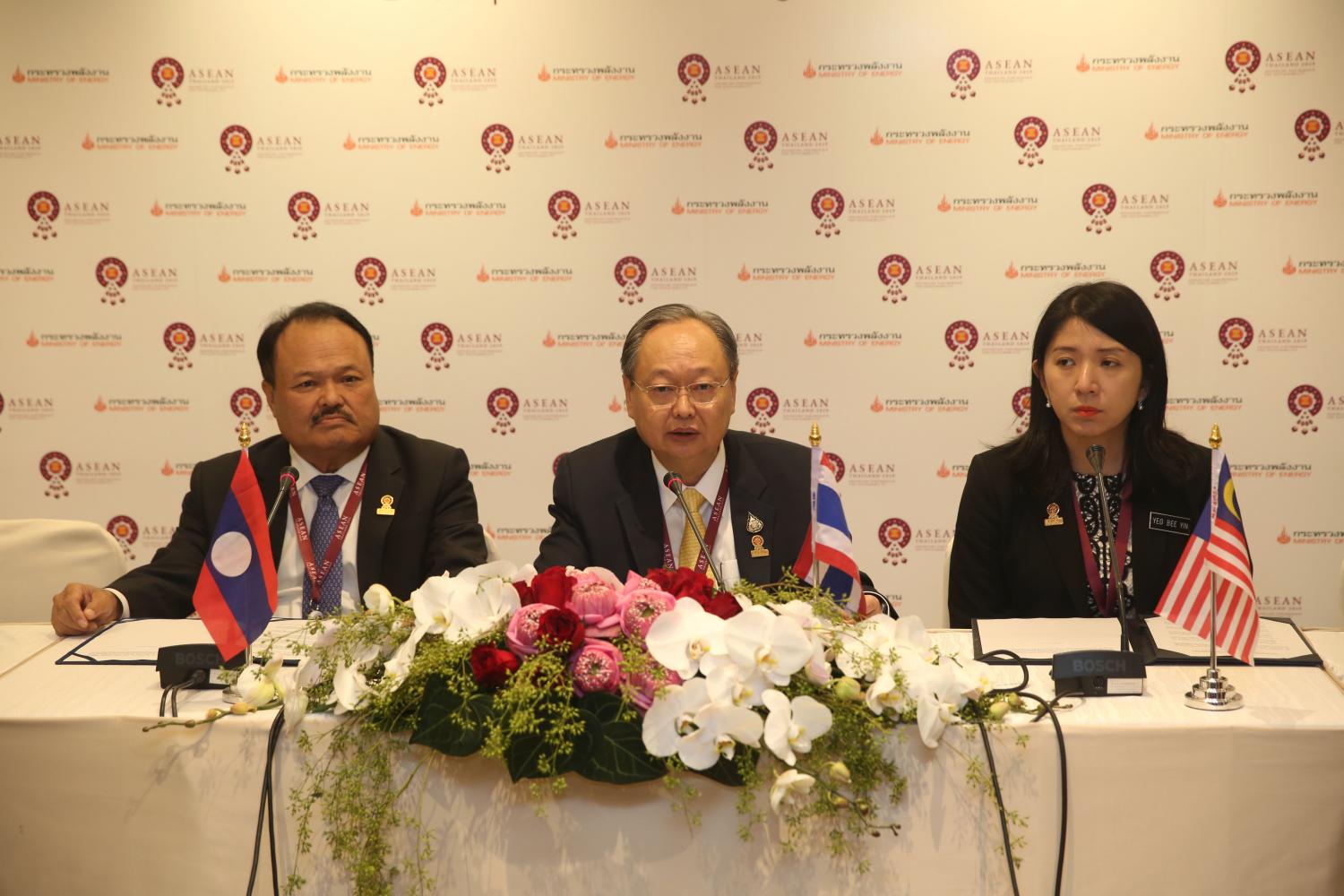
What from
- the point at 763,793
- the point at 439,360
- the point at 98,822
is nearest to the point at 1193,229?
the point at 439,360

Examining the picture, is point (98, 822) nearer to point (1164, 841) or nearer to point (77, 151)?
point (1164, 841)

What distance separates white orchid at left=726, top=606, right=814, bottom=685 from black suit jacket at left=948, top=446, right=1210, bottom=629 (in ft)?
4.71

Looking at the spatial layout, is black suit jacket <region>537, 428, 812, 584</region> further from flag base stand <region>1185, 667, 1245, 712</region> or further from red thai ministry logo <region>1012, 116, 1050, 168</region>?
red thai ministry logo <region>1012, 116, 1050, 168</region>

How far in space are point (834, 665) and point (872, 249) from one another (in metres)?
3.03

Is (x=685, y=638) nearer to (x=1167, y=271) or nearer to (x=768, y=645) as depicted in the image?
(x=768, y=645)

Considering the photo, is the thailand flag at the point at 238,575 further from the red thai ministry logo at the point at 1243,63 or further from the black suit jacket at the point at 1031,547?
the red thai ministry logo at the point at 1243,63

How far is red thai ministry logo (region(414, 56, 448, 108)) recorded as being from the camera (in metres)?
4.53

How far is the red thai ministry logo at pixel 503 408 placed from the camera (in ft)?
15.3

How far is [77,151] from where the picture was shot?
4.62 meters

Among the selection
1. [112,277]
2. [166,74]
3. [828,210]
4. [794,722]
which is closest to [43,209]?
[112,277]

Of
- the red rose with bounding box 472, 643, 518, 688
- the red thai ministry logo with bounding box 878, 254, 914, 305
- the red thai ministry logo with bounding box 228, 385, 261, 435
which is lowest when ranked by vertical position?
the red rose with bounding box 472, 643, 518, 688

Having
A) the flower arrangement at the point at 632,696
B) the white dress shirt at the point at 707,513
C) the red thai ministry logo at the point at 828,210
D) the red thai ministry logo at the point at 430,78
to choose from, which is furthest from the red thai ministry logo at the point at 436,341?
the flower arrangement at the point at 632,696

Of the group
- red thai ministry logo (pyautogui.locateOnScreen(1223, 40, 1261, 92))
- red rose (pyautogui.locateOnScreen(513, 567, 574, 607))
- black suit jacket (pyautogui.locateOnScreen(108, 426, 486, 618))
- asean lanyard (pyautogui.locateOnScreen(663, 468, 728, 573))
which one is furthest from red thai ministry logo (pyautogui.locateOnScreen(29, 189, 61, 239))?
red thai ministry logo (pyautogui.locateOnScreen(1223, 40, 1261, 92))

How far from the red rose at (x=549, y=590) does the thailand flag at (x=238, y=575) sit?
20.7 inches
